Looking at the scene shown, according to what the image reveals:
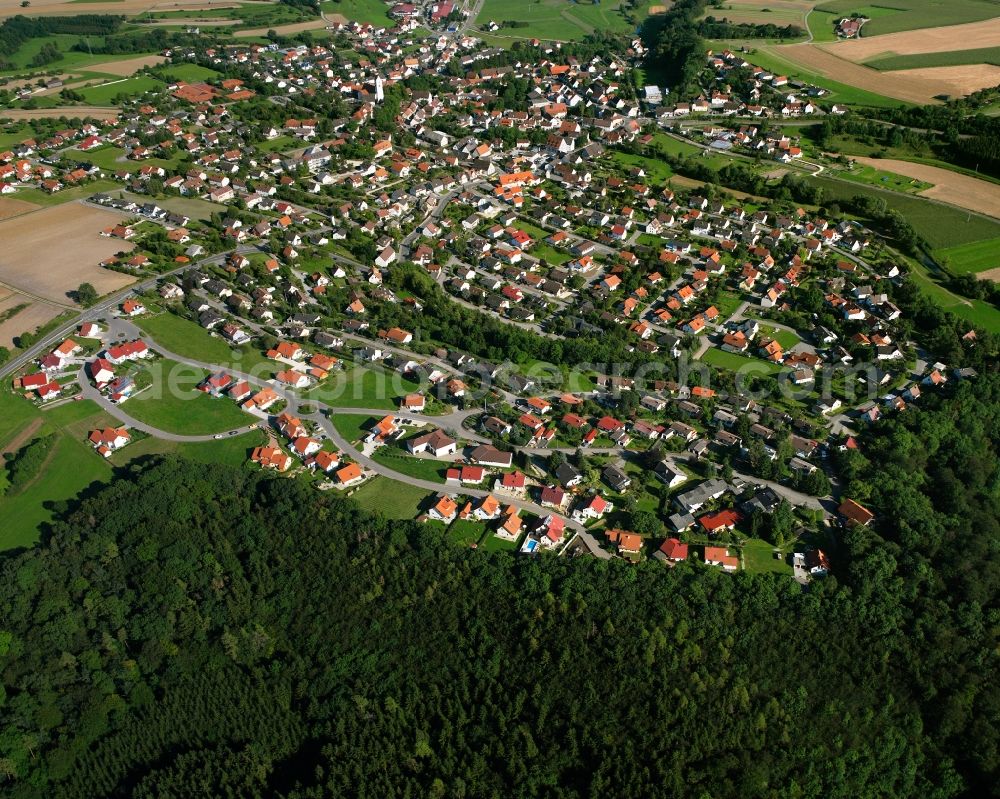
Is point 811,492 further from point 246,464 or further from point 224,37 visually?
point 224,37

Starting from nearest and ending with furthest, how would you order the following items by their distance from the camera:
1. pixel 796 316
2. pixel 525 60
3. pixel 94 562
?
pixel 94 562 → pixel 796 316 → pixel 525 60

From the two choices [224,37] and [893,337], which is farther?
[224,37]

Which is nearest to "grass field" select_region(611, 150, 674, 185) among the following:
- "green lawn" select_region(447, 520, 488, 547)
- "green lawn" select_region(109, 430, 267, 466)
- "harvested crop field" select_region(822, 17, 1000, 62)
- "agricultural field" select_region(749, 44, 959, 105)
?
"agricultural field" select_region(749, 44, 959, 105)

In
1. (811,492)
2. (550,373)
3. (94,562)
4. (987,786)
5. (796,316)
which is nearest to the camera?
(987,786)

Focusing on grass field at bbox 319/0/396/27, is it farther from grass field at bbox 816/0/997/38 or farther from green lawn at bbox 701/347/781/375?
green lawn at bbox 701/347/781/375

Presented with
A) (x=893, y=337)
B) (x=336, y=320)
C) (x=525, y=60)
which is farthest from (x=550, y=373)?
(x=525, y=60)

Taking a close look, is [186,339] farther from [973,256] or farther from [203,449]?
[973,256]
